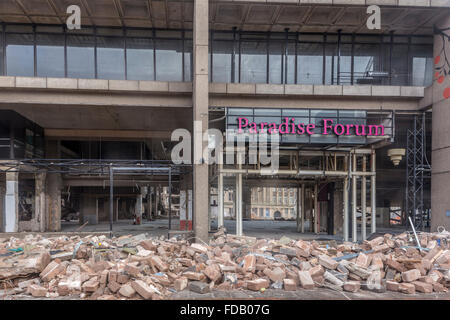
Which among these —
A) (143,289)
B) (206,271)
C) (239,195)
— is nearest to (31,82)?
(239,195)

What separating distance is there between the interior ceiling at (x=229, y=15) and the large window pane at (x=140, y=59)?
3.27 ft

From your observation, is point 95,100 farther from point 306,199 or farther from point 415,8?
point 415,8

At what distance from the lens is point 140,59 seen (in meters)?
16.8

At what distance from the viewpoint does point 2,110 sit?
58.7ft

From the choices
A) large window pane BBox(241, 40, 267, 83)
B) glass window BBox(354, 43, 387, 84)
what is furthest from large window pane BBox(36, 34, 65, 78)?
glass window BBox(354, 43, 387, 84)

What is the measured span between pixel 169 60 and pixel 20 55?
26.9 feet

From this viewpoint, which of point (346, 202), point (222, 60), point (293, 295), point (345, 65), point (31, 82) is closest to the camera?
point (293, 295)

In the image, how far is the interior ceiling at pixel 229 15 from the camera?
49.9 feet

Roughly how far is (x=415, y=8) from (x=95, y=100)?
17634mm

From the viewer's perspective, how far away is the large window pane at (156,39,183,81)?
16766mm

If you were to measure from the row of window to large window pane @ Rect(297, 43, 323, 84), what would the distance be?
0.06 meters

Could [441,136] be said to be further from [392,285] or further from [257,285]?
[257,285]

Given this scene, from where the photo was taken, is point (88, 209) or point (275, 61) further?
point (88, 209)

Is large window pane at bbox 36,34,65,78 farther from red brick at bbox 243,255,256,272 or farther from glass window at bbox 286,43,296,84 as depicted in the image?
red brick at bbox 243,255,256,272
